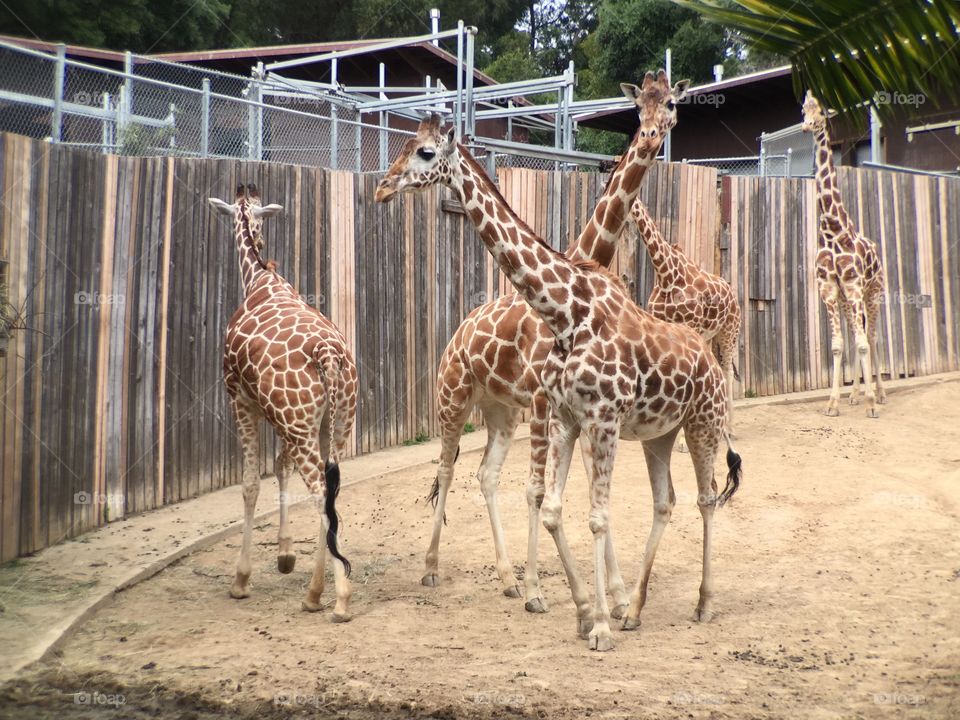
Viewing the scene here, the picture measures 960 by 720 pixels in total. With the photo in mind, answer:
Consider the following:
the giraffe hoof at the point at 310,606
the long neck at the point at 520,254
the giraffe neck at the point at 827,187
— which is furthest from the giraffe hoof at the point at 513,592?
the giraffe neck at the point at 827,187

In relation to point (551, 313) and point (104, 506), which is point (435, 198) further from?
point (551, 313)

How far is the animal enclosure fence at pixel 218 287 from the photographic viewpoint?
6992 millimetres

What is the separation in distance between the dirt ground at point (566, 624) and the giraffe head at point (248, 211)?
92.9 inches

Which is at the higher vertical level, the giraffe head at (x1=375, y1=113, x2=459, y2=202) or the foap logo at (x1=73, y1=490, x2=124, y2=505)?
the giraffe head at (x1=375, y1=113, x2=459, y2=202)

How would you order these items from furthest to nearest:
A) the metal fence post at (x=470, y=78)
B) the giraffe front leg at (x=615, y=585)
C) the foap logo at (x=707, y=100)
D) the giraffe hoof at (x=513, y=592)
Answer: the foap logo at (x=707, y=100) < the metal fence post at (x=470, y=78) < the giraffe hoof at (x=513, y=592) < the giraffe front leg at (x=615, y=585)

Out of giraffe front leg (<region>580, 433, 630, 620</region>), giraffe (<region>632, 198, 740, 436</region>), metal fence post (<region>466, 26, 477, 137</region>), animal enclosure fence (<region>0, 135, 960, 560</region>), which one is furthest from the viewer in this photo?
metal fence post (<region>466, 26, 477, 137</region>)

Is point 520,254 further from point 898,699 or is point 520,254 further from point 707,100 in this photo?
point 707,100

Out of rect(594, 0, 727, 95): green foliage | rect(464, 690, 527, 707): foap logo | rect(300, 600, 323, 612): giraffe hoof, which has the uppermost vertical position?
rect(594, 0, 727, 95): green foliage

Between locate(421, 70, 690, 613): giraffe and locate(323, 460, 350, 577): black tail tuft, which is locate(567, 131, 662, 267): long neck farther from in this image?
locate(323, 460, 350, 577): black tail tuft

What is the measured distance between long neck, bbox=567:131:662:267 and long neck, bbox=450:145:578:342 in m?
0.81

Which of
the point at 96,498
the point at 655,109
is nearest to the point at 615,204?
the point at 655,109

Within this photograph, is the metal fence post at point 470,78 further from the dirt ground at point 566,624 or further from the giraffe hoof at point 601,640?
the giraffe hoof at point 601,640

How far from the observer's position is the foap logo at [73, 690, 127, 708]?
4836 mm

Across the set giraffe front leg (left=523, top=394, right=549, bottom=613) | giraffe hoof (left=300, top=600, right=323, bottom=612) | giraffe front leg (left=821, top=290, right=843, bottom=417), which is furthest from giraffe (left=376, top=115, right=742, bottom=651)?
giraffe front leg (left=821, top=290, right=843, bottom=417)
